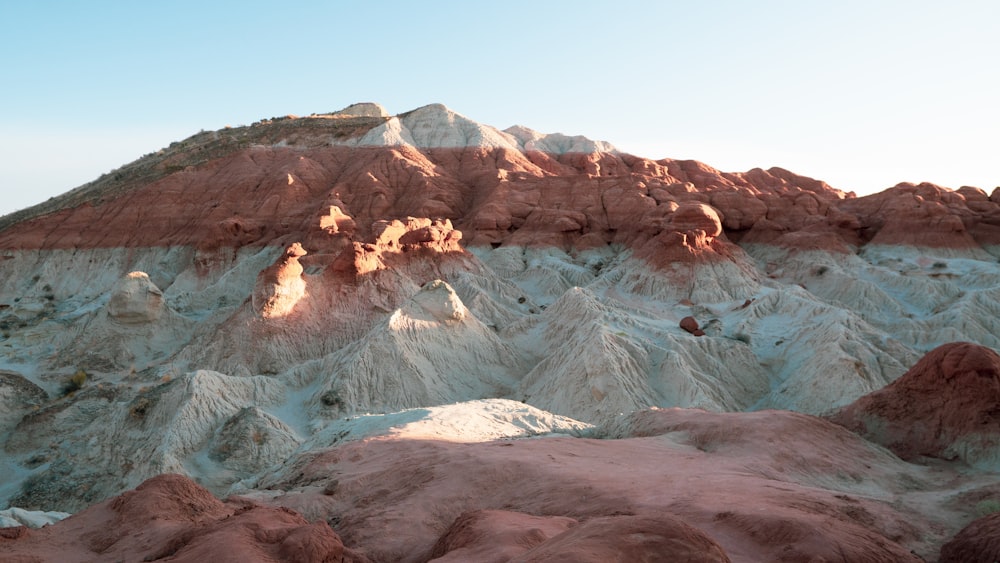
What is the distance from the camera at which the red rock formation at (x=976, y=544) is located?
798cm

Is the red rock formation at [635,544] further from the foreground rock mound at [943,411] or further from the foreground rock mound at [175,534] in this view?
the foreground rock mound at [943,411]

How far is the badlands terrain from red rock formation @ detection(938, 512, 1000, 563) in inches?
1.6

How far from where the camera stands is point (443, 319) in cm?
3116

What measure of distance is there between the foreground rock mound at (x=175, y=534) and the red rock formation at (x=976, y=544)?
688 cm

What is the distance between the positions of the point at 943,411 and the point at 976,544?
7.86 metres

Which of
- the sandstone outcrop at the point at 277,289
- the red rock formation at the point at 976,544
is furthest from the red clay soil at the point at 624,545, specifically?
the sandstone outcrop at the point at 277,289

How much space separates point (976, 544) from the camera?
821 cm

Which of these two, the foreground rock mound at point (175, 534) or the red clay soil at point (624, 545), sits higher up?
the red clay soil at point (624, 545)

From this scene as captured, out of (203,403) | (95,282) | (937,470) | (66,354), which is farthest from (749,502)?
(95,282)

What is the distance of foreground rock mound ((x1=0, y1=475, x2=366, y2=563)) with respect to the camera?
7832 millimetres

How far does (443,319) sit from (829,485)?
796 inches

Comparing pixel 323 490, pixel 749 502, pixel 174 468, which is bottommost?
pixel 174 468

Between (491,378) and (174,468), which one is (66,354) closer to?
(174,468)

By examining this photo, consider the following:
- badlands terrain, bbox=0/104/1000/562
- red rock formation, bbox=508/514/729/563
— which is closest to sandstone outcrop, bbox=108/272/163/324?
badlands terrain, bbox=0/104/1000/562
